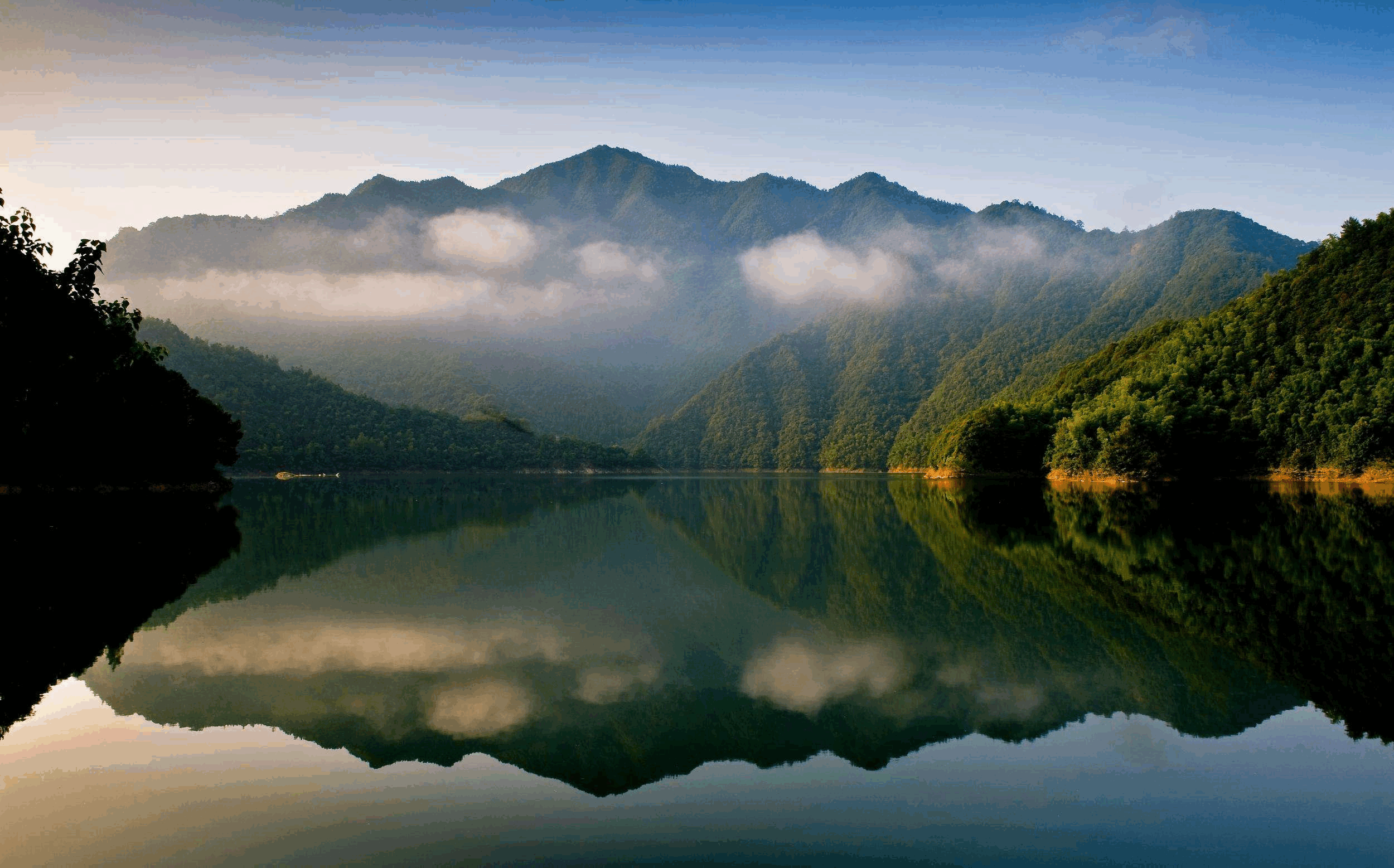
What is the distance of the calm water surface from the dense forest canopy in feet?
84.6

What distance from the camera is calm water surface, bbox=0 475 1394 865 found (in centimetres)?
611

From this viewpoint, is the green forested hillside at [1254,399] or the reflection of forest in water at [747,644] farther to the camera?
the green forested hillside at [1254,399]

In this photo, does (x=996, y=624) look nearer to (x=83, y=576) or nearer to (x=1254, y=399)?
(x=83, y=576)

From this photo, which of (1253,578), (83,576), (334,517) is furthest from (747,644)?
(334,517)

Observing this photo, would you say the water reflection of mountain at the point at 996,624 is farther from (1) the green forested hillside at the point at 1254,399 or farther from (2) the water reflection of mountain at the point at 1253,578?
(1) the green forested hillside at the point at 1254,399

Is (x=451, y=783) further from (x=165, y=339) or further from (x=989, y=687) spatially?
(x=165, y=339)

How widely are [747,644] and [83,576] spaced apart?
46.2ft

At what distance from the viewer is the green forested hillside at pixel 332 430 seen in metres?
110

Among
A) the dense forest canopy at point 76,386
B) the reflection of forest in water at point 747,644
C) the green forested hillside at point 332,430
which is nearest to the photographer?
the reflection of forest in water at point 747,644

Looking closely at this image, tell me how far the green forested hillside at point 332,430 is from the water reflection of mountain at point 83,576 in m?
75.8

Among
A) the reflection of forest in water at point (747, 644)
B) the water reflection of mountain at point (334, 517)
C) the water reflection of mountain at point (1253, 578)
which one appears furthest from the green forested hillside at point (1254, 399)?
the reflection of forest in water at point (747, 644)

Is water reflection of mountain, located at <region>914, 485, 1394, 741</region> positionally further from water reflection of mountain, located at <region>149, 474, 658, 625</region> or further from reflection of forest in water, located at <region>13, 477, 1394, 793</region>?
water reflection of mountain, located at <region>149, 474, 658, 625</region>

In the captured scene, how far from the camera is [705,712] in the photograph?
345 inches

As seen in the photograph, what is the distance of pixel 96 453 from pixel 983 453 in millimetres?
80622
